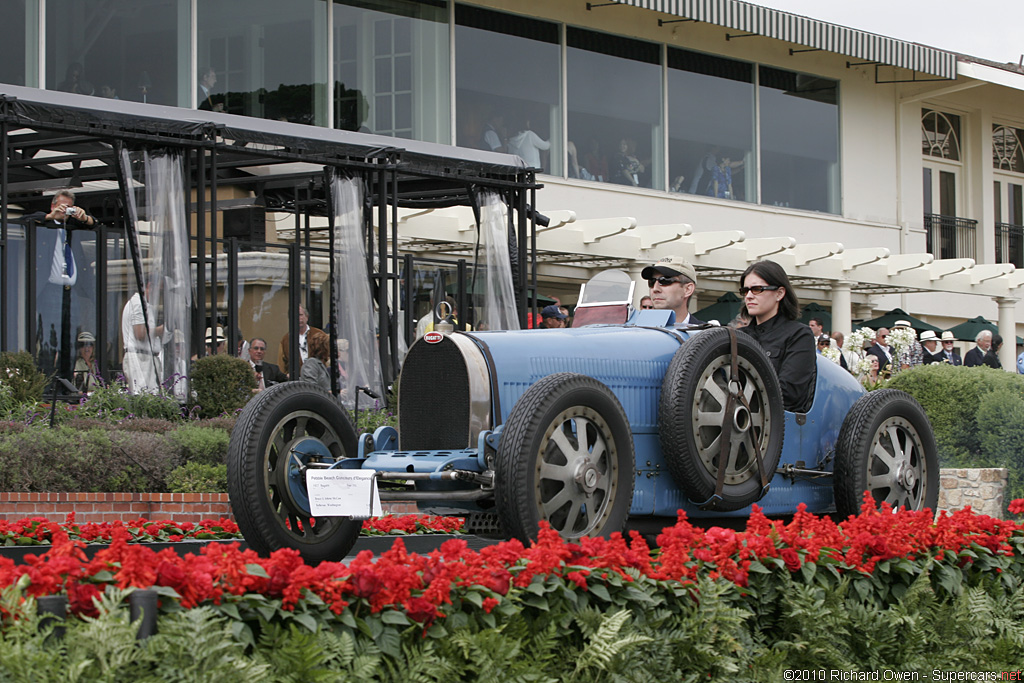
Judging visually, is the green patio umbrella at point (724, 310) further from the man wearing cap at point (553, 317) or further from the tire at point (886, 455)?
the tire at point (886, 455)

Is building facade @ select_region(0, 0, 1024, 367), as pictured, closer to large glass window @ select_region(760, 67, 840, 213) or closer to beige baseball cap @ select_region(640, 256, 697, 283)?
large glass window @ select_region(760, 67, 840, 213)

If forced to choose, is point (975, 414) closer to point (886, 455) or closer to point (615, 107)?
point (886, 455)

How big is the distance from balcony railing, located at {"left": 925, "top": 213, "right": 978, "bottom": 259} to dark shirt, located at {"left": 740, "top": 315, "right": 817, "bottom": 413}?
2651 centimetres

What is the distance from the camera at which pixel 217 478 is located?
33.8 ft

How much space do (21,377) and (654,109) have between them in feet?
58.1

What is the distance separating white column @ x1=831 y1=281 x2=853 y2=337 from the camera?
27234 millimetres

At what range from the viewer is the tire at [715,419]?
6629 millimetres

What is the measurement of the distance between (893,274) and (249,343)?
1667 cm

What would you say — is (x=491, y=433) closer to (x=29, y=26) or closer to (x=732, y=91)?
(x=29, y=26)

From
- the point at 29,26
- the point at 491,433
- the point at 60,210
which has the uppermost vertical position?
the point at 29,26

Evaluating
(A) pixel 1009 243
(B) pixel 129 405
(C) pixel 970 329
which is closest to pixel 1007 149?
(A) pixel 1009 243

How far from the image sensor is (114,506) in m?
9.54

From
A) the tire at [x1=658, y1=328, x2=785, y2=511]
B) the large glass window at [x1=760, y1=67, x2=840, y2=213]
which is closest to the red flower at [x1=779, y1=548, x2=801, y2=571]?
the tire at [x1=658, y1=328, x2=785, y2=511]

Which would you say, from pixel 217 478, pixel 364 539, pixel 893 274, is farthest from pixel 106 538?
pixel 893 274
